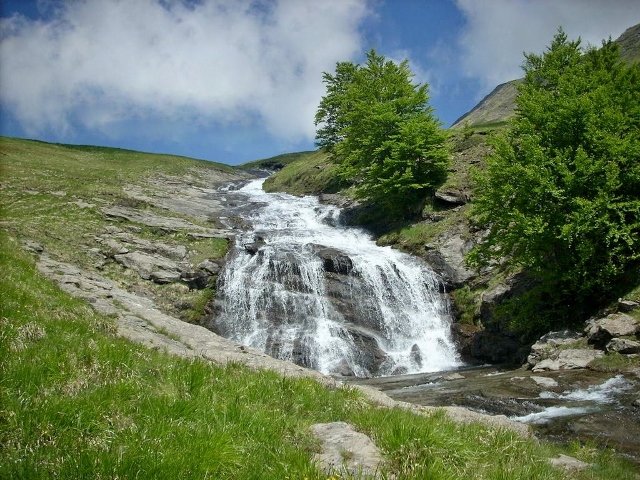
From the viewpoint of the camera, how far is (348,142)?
4828 centimetres

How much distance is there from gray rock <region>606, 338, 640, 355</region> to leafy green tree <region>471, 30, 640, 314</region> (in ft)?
11.1

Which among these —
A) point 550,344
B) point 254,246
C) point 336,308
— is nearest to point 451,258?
point 336,308

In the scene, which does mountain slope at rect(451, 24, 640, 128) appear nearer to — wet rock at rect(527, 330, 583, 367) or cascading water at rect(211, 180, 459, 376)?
cascading water at rect(211, 180, 459, 376)

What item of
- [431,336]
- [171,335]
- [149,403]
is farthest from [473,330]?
[149,403]

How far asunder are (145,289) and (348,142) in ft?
87.0

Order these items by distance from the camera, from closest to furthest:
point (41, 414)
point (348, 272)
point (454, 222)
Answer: point (41, 414) → point (348, 272) → point (454, 222)

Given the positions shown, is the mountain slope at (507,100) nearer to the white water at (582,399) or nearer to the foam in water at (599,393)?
the foam in water at (599,393)

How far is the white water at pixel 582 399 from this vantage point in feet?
43.3

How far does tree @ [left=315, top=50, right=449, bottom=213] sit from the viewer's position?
127ft

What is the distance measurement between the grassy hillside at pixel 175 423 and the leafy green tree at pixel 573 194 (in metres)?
14.2

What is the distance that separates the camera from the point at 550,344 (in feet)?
68.7

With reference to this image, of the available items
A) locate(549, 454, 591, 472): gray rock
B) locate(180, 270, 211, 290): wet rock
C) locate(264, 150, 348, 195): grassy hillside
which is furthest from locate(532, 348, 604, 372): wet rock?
locate(264, 150, 348, 195): grassy hillside

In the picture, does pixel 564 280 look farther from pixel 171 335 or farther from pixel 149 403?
pixel 149 403

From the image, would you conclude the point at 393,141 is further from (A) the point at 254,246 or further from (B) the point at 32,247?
(B) the point at 32,247
